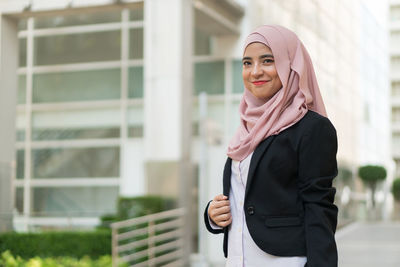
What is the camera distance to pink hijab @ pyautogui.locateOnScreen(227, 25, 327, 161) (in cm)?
221

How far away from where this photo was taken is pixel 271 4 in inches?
583

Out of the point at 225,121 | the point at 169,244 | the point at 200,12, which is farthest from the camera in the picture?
the point at 225,121

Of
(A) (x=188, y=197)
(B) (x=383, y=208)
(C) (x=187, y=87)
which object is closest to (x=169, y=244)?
(A) (x=188, y=197)

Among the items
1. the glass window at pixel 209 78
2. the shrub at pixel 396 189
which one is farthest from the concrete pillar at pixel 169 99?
the shrub at pixel 396 189

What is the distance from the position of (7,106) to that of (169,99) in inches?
119

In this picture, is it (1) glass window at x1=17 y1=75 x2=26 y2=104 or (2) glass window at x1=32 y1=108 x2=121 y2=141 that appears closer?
(2) glass window at x1=32 y1=108 x2=121 y2=141

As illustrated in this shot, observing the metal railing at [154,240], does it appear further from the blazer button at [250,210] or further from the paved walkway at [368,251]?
the blazer button at [250,210]

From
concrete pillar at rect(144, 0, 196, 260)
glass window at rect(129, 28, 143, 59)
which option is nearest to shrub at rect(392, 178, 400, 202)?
glass window at rect(129, 28, 143, 59)

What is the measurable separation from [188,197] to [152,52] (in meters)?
2.46

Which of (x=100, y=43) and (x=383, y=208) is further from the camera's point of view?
(x=383, y=208)

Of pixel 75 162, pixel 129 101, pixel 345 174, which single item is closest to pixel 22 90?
pixel 75 162

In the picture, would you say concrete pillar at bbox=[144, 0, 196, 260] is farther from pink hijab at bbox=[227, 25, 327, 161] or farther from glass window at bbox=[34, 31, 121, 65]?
pink hijab at bbox=[227, 25, 327, 161]

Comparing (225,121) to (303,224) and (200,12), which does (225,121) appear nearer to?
(200,12)

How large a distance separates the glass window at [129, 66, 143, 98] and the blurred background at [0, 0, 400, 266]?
0.10 ft
